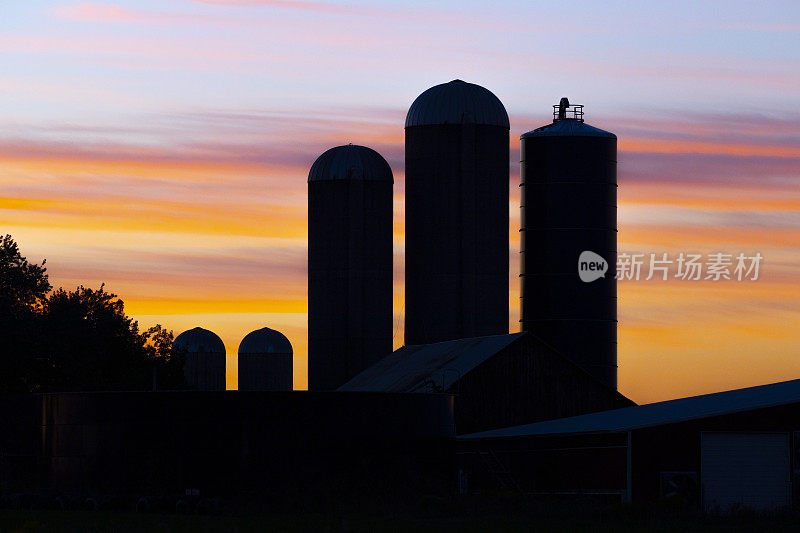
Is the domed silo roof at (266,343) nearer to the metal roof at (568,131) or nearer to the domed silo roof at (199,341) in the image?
the domed silo roof at (199,341)

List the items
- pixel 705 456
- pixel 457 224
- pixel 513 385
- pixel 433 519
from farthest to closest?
pixel 457 224 → pixel 513 385 → pixel 705 456 → pixel 433 519

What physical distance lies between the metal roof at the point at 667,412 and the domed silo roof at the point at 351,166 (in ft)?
83.8

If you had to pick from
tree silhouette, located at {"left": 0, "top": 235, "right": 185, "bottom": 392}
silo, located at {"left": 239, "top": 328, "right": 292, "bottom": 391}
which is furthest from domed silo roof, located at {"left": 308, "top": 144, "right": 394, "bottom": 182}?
silo, located at {"left": 239, "top": 328, "right": 292, "bottom": 391}

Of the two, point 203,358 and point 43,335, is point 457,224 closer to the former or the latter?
point 43,335

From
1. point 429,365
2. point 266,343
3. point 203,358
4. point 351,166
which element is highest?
point 351,166

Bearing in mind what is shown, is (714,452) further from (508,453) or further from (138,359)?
(138,359)

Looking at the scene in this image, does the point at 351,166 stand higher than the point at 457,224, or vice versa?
the point at 351,166

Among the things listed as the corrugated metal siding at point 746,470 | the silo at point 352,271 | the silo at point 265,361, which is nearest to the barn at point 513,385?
the corrugated metal siding at point 746,470

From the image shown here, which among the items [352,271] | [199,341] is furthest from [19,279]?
[199,341]

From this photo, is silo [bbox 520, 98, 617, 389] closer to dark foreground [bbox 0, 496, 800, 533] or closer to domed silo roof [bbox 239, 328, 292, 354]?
dark foreground [bbox 0, 496, 800, 533]

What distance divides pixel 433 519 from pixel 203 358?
2944 inches

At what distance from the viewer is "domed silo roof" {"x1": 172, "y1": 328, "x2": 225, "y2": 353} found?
113250 mm

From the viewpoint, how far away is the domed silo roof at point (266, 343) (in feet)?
363

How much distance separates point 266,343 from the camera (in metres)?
111
